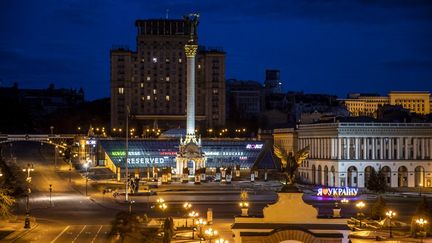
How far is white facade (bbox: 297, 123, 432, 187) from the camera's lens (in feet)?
378

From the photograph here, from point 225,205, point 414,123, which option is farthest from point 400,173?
point 225,205

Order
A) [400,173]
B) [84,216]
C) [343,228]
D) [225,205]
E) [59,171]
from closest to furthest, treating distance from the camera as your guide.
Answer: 1. [343,228]
2. [84,216]
3. [225,205]
4. [400,173]
5. [59,171]

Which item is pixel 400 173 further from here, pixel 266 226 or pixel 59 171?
pixel 266 226

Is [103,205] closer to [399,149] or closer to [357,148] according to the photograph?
[357,148]

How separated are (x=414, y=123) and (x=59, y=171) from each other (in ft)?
175

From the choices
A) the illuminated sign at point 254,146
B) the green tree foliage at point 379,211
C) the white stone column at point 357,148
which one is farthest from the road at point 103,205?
the illuminated sign at point 254,146

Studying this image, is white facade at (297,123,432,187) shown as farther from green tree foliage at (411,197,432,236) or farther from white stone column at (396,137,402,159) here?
green tree foliage at (411,197,432,236)

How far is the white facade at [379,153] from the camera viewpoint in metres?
115

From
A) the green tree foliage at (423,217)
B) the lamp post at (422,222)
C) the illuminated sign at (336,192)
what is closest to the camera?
the lamp post at (422,222)

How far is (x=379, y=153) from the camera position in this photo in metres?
116

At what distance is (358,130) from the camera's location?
117 metres

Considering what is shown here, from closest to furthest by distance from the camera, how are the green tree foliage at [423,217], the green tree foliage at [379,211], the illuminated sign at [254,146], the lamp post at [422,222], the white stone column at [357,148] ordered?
the lamp post at [422,222]
the green tree foliage at [423,217]
the green tree foliage at [379,211]
the white stone column at [357,148]
the illuminated sign at [254,146]

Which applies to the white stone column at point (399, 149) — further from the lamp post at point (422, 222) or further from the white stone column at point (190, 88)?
the lamp post at point (422, 222)

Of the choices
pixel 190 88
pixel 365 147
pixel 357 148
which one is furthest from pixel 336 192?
pixel 190 88
